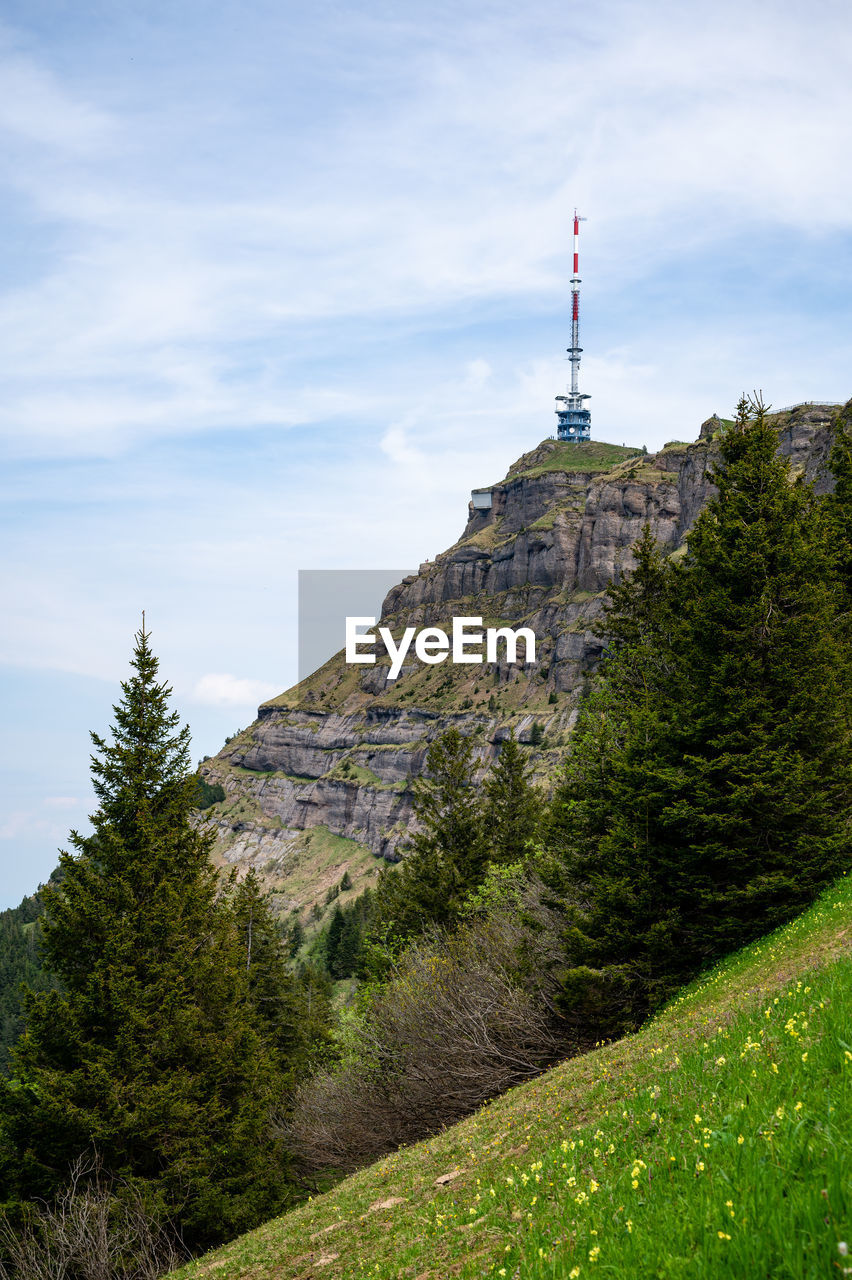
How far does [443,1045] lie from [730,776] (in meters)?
12.0

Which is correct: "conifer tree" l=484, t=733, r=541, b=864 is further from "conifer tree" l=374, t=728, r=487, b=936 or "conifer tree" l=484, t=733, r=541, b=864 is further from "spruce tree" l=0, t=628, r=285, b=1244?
"spruce tree" l=0, t=628, r=285, b=1244

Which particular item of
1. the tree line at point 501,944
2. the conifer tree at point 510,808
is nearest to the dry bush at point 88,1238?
the tree line at point 501,944

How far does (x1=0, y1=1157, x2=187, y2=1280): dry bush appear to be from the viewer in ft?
68.1

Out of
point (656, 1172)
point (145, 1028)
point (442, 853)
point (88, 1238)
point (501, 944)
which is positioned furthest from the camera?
point (442, 853)

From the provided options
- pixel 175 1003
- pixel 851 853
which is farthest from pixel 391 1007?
pixel 851 853

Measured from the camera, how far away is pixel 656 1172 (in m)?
7.06

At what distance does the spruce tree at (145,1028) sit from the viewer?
23641 millimetres

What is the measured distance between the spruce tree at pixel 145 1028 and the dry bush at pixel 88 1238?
1.83 feet

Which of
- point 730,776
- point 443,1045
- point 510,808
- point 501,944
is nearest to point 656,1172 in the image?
point 730,776

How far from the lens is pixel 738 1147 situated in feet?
20.8

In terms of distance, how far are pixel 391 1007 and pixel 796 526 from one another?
2189 centimetres

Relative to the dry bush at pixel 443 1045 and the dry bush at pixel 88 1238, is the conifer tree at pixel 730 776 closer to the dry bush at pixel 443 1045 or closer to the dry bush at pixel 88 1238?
the dry bush at pixel 443 1045

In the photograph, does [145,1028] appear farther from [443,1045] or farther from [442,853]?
[442,853]

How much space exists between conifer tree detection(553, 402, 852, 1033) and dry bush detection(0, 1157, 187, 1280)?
495 inches
